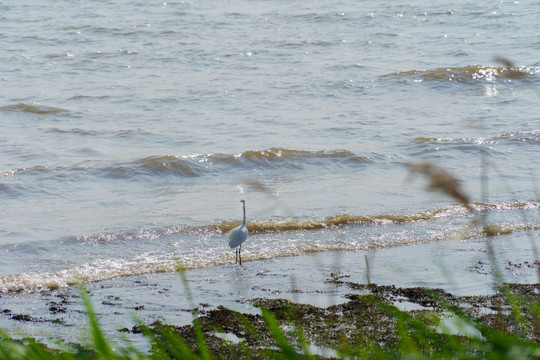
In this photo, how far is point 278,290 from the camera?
6.11 m

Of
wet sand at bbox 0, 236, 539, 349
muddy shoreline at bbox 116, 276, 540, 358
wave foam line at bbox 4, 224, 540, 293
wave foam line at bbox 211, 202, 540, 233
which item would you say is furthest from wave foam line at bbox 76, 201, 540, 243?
muddy shoreline at bbox 116, 276, 540, 358

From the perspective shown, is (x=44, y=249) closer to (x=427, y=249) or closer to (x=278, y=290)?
(x=278, y=290)

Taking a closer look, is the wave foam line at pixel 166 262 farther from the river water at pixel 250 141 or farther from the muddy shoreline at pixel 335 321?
the muddy shoreline at pixel 335 321

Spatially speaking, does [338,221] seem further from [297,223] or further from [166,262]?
[166,262]

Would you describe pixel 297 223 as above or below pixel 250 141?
below

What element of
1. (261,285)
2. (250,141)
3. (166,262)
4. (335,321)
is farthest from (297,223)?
(250,141)

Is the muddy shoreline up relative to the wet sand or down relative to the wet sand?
up

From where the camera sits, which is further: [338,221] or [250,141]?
[250,141]

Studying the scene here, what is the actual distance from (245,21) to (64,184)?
13824 mm

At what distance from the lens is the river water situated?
7449 millimetres

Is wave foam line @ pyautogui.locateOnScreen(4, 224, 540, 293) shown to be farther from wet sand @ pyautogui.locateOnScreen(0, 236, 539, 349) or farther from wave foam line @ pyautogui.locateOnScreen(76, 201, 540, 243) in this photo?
wave foam line @ pyautogui.locateOnScreen(76, 201, 540, 243)

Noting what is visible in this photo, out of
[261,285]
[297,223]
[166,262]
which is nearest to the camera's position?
[261,285]

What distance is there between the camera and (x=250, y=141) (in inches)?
448

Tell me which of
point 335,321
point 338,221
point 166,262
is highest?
point 335,321
